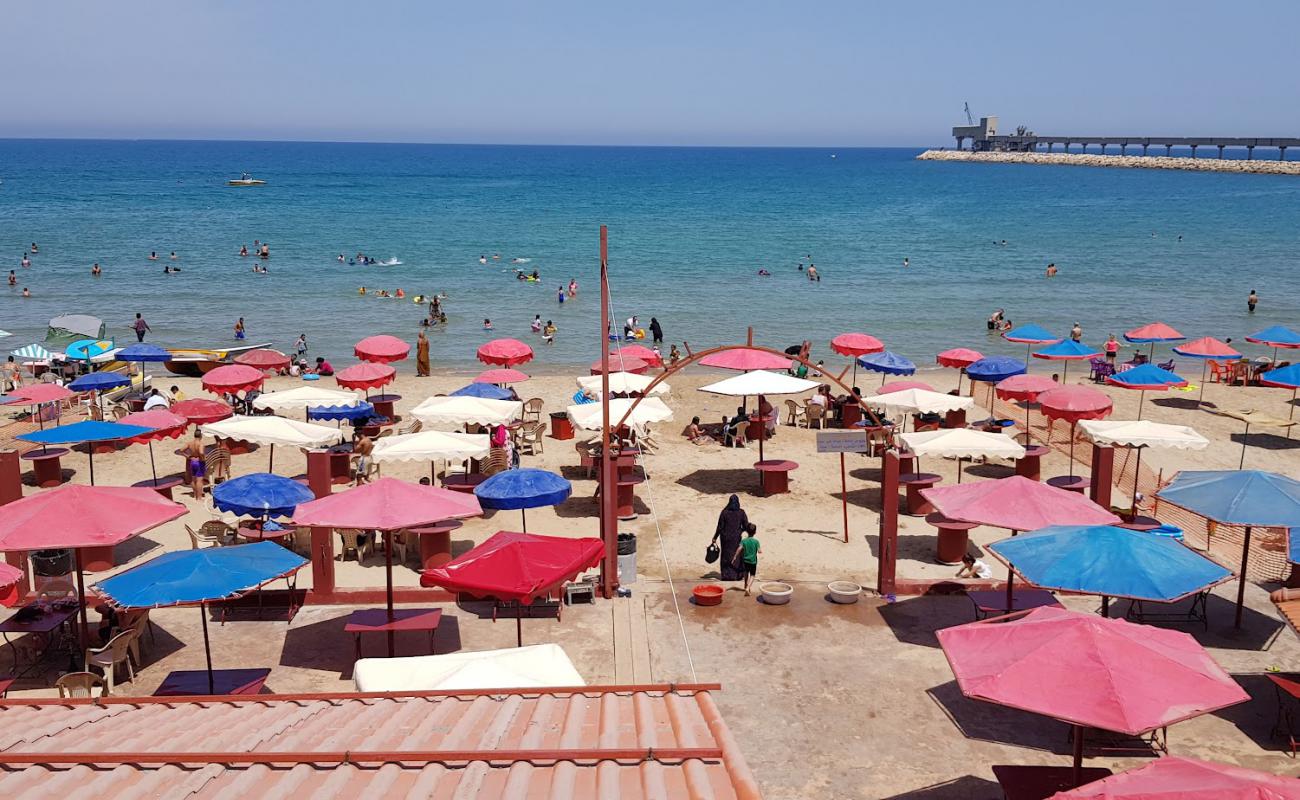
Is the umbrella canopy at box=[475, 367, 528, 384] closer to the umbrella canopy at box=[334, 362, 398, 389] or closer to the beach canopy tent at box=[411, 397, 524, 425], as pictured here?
the umbrella canopy at box=[334, 362, 398, 389]

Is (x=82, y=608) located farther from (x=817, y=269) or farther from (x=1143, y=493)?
(x=817, y=269)

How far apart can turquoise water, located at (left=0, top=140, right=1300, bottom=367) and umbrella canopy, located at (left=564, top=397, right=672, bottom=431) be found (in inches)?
668

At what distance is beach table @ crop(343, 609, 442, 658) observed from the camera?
1102 cm

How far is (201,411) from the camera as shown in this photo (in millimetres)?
18516

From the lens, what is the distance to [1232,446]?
67.8 feet

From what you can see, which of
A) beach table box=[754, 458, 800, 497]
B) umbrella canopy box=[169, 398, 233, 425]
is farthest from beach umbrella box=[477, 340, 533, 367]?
beach table box=[754, 458, 800, 497]

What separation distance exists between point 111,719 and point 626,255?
6079 centimetres

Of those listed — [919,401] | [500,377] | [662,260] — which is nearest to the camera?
[919,401]

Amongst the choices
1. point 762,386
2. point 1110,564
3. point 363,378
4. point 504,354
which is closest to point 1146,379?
point 762,386

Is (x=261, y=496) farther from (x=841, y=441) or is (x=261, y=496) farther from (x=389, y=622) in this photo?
(x=841, y=441)

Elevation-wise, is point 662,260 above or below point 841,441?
below

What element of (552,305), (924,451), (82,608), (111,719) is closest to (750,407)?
(924,451)

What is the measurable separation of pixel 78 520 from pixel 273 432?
569 cm

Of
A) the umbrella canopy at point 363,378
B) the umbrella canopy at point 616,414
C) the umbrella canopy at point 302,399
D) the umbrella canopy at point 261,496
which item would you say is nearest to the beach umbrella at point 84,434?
the umbrella canopy at point 302,399
